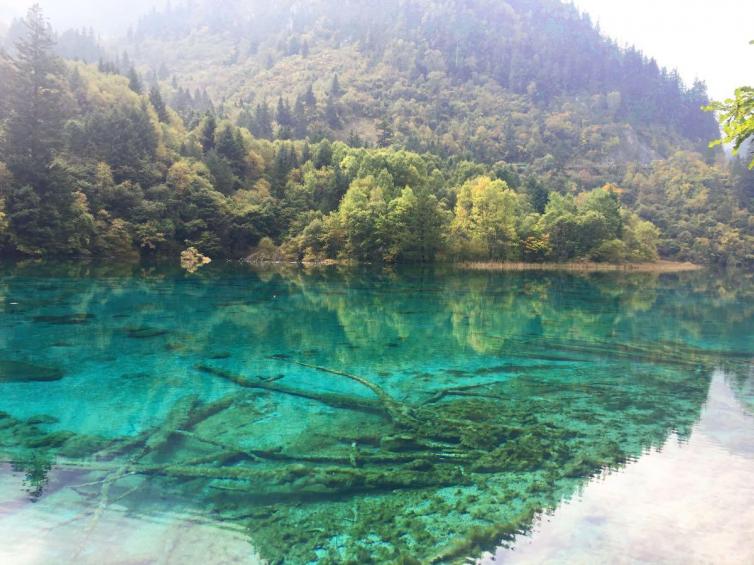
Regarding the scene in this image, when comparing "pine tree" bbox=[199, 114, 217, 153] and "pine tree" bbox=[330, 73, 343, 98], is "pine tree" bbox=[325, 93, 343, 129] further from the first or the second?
"pine tree" bbox=[199, 114, 217, 153]

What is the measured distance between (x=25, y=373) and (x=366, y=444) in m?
9.14

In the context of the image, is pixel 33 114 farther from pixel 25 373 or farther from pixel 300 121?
pixel 300 121

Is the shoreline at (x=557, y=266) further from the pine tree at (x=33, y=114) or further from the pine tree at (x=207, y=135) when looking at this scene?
the pine tree at (x=33, y=114)

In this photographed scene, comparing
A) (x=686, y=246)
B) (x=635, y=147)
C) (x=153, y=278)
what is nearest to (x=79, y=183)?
(x=153, y=278)

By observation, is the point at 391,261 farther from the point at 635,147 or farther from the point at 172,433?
the point at 635,147

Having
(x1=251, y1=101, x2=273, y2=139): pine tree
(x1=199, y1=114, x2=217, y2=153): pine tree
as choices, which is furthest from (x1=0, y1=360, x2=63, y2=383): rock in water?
(x1=251, y1=101, x2=273, y2=139): pine tree

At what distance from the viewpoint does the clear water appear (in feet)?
20.1

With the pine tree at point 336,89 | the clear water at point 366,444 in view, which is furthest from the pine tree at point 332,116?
the clear water at point 366,444

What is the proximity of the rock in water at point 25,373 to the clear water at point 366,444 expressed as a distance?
0.42 feet

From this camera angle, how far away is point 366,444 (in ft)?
29.3

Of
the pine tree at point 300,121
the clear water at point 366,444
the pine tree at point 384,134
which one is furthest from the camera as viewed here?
the pine tree at point 384,134

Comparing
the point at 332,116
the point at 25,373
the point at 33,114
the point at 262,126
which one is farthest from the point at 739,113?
the point at 332,116

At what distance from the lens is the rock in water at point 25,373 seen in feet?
40.3

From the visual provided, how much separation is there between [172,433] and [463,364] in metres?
8.68
